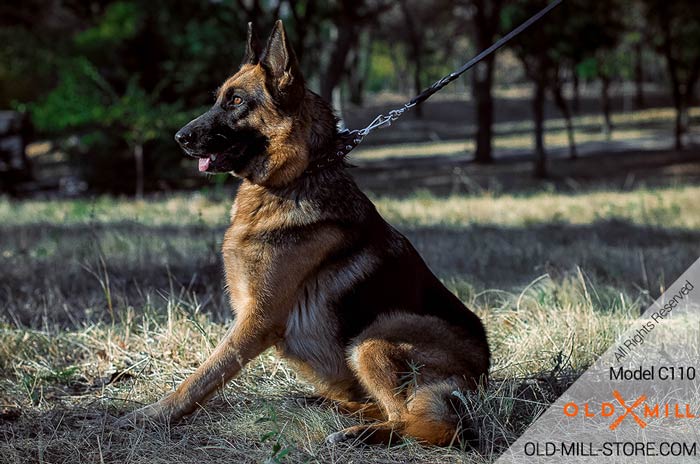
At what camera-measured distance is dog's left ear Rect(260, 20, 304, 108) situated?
3721 millimetres

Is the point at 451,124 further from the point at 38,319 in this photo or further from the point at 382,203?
the point at 38,319

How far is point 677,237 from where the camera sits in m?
9.06

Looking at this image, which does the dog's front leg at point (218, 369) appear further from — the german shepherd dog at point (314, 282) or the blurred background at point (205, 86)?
the blurred background at point (205, 86)

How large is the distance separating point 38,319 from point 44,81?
2603 cm

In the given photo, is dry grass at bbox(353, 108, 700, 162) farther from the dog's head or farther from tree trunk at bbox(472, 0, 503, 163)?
the dog's head

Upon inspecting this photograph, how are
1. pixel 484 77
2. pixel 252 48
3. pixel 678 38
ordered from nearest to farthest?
pixel 252 48, pixel 484 77, pixel 678 38

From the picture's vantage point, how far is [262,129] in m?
3.77

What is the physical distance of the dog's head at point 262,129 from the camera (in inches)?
147

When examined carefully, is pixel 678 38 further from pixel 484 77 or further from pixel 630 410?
pixel 630 410

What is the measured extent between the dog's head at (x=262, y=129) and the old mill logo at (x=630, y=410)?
1780 mm

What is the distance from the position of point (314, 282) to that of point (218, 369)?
0.59 meters

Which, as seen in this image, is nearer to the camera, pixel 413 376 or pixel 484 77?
pixel 413 376

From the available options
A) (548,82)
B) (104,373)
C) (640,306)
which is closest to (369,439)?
(104,373)

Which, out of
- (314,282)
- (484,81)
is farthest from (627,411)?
(484,81)
